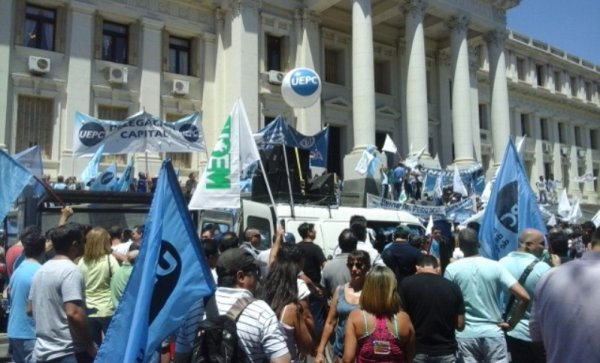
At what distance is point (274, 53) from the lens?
24.5 meters

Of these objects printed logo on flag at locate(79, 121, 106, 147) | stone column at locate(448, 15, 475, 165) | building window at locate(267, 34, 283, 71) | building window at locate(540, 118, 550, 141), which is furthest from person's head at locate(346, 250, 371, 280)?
building window at locate(540, 118, 550, 141)

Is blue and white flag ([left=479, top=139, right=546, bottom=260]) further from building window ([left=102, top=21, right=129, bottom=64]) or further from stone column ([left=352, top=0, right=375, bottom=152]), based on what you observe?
building window ([left=102, top=21, right=129, bottom=64])

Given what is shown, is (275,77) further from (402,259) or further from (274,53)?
(402,259)

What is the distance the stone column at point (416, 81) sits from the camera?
79.6 feet

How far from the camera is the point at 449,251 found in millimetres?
9500

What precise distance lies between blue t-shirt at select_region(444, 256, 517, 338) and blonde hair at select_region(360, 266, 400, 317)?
54.7 inches

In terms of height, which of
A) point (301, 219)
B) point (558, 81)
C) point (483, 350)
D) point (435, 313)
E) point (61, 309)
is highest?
point (558, 81)

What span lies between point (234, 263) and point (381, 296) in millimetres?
1063

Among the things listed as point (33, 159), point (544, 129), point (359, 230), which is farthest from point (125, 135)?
point (544, 129)

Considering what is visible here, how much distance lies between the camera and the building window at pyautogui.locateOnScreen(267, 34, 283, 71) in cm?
2431

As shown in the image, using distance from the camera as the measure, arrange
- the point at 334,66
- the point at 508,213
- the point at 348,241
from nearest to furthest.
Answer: the point at 348,241
the point at 508,213
the point at 334,66

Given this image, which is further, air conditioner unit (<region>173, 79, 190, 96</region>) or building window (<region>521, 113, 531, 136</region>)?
building window (<region>521, 113, 531, 136</region>)

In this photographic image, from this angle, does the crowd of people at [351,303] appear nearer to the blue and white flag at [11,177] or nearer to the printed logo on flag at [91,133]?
the blue and white flag at [11,177]

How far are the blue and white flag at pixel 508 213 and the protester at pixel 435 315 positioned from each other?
79.4 inches
